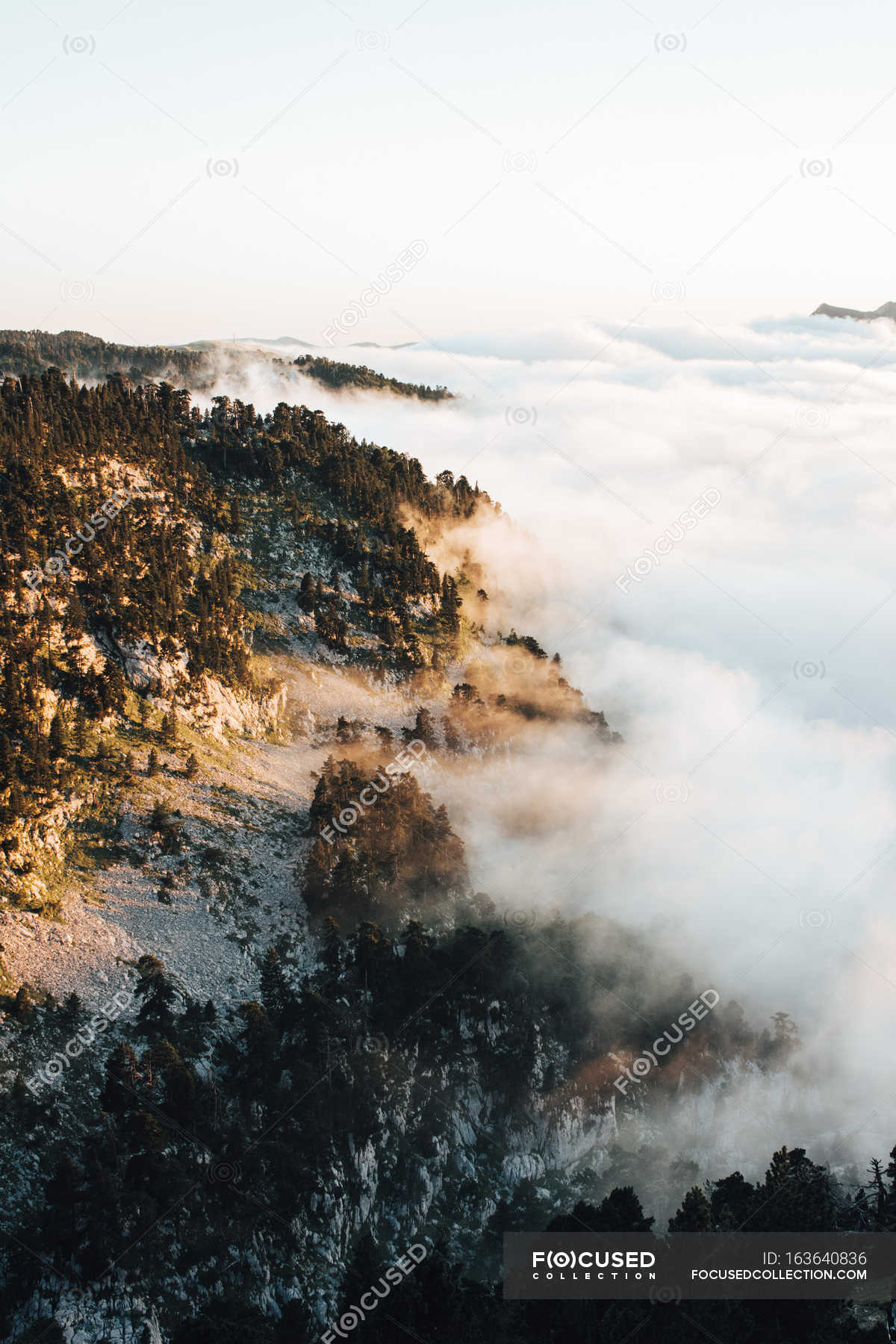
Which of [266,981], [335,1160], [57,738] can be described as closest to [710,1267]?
[335,1160]

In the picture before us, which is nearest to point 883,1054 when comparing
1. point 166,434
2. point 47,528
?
point 47,528

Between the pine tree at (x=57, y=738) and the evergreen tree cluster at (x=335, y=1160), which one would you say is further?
the pine tree at (x=57, y=738)

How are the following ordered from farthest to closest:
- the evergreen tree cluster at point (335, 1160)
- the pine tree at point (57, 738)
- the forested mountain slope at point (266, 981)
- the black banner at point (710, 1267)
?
the pine tree at point (57, 738)
the black banner at point (710, 1267)
the forested mountain slope at point (266, 981)
the evergreen tree cluster at point (335, 1160)

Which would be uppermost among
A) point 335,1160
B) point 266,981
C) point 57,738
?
point 57,738

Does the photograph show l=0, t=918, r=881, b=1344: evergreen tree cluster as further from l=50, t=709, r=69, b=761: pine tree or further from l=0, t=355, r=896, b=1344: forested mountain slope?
l=50, t=709, r=69, b=761: pine tree

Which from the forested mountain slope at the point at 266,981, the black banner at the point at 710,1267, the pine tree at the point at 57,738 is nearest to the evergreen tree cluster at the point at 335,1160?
the forested mountain slope at the point at 266,981

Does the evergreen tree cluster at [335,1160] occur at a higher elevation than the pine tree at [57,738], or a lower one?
lower

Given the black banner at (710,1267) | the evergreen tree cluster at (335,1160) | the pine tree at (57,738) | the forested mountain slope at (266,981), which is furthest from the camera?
the pine tree at (57,738)

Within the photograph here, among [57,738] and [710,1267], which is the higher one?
[57,738]

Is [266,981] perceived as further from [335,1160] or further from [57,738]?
[57,738]

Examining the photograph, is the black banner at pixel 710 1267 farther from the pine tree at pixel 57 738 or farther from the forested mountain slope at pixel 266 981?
the pine tree at pixel 57 738

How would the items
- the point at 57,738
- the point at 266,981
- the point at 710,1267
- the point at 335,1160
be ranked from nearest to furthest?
1. the point at 710,1267
2. the point at 335,1160
3. the point at 266,981
4. the point at 57,738
